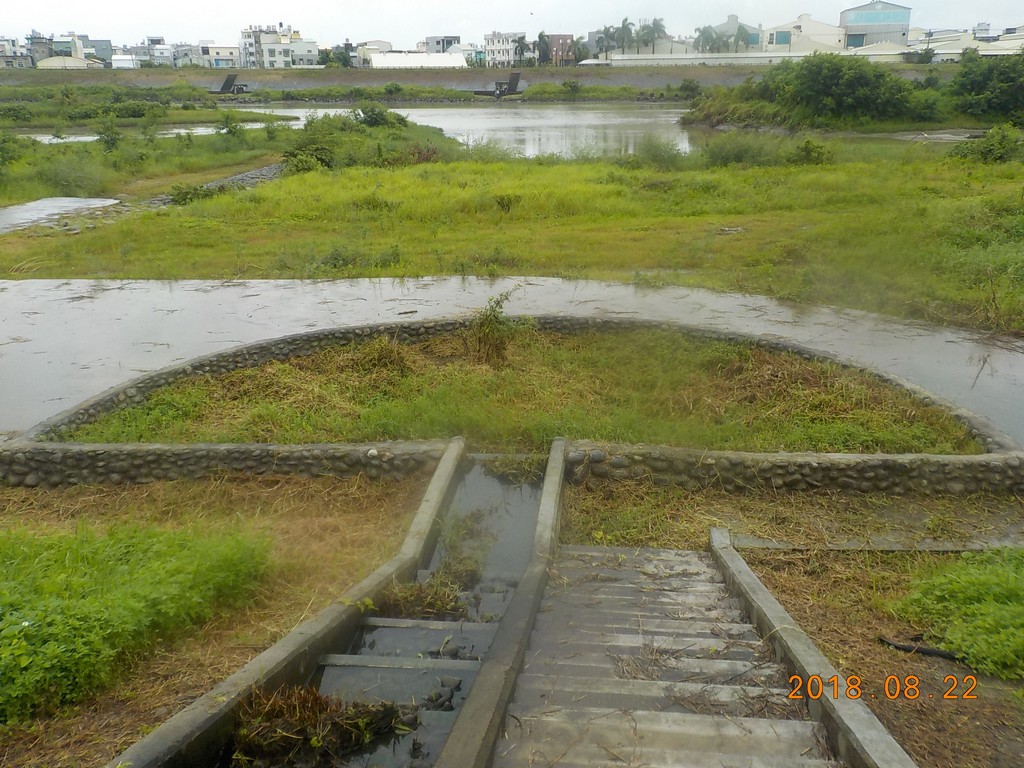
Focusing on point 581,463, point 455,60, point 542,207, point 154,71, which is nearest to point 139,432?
point 581,463

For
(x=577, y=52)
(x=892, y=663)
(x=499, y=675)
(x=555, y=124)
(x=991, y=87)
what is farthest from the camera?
(x=577, y=52)

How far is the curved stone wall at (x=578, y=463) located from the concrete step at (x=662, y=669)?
249cm

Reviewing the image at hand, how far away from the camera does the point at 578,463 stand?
6.03 m

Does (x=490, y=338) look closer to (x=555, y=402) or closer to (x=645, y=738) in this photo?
(x=555, y=402)

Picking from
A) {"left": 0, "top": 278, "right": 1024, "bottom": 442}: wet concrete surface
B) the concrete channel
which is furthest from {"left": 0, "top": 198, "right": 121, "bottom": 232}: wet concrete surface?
the concrete channel

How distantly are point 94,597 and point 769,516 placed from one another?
14.1 ft

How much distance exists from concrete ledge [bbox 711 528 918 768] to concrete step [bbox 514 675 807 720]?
0.17m

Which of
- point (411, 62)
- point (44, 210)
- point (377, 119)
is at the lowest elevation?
point (44, 210)

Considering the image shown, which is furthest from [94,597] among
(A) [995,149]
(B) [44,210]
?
(A) [995,149]

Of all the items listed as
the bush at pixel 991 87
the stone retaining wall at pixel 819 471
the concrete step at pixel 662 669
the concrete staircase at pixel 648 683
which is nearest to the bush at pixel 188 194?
the stone retaining wall at pixel 819 471

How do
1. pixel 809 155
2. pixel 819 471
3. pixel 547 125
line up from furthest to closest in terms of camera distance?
pixel 547 125, pixel 809 155, pixel 819 471

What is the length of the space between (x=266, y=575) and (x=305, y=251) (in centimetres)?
1038

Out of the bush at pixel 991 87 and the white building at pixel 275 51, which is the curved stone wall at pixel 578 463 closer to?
the bush at pixel 991 87

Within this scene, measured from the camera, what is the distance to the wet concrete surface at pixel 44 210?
18.0 metres
